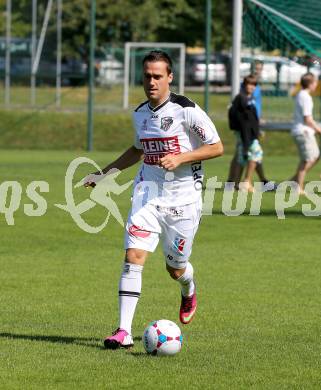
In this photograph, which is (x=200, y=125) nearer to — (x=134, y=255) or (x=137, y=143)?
(x=137, y=143)

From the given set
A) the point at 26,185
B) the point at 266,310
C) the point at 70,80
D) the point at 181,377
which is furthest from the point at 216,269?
the point at 70,80

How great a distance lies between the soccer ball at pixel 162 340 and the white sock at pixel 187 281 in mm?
970

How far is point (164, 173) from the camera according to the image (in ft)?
29.5

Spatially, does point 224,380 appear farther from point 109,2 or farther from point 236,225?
point 109,2

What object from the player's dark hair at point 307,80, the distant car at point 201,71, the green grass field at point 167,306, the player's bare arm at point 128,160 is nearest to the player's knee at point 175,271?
the green grass field at point 167,306

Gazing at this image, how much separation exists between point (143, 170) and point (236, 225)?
8.99 metres

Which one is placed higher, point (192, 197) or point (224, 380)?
point (192, 197)

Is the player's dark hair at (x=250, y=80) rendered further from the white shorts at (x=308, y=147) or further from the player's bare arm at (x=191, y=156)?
the player's bare arm at (x=191, y=156)

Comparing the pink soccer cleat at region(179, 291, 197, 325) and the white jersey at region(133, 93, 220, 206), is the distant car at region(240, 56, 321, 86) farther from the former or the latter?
the white jersey at region(133, 93, 220, 206)

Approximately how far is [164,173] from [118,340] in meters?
1.33

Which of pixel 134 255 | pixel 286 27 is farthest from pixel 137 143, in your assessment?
pixel 286 27

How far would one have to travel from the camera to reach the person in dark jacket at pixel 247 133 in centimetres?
2275

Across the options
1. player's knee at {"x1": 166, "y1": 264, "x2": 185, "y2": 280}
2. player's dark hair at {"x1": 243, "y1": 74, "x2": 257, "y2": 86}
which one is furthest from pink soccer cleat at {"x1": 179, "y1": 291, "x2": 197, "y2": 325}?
player's dark hair at {"x1": 243, "y1": 74, "x2": 257, "y2": 86}

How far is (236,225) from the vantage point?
1797 cm
